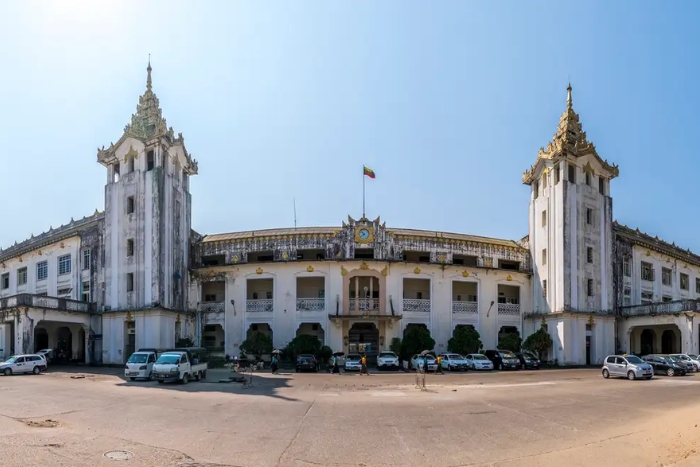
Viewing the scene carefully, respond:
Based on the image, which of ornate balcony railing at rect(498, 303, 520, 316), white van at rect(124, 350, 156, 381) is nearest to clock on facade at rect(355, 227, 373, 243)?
ornate balcony railing at rect(498, 303, 520, 316)

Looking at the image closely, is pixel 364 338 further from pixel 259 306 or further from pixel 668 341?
pixel 668 341

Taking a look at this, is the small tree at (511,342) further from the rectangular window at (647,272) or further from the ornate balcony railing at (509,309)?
the rectangular window at (647,272)

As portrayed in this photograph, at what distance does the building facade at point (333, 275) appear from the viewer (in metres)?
45.2

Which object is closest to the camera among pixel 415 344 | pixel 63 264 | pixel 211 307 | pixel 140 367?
pixel 140 367

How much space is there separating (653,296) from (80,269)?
52711mm

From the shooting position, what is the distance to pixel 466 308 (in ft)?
161

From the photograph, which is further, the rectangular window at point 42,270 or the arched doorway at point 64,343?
the rectangular window at point 42,270

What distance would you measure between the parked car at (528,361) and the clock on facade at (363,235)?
1448 centimetres

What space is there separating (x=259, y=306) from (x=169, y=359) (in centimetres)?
1877

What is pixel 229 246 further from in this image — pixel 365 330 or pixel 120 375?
pixel 120 375

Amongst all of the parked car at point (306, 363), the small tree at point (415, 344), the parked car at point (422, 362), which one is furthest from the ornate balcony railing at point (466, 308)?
the parked car at point (306, 363)

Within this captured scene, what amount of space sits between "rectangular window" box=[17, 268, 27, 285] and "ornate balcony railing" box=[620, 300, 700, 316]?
5585cm

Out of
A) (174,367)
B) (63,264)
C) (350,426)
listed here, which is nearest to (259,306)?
(63,264)

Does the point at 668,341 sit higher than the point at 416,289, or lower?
lower
